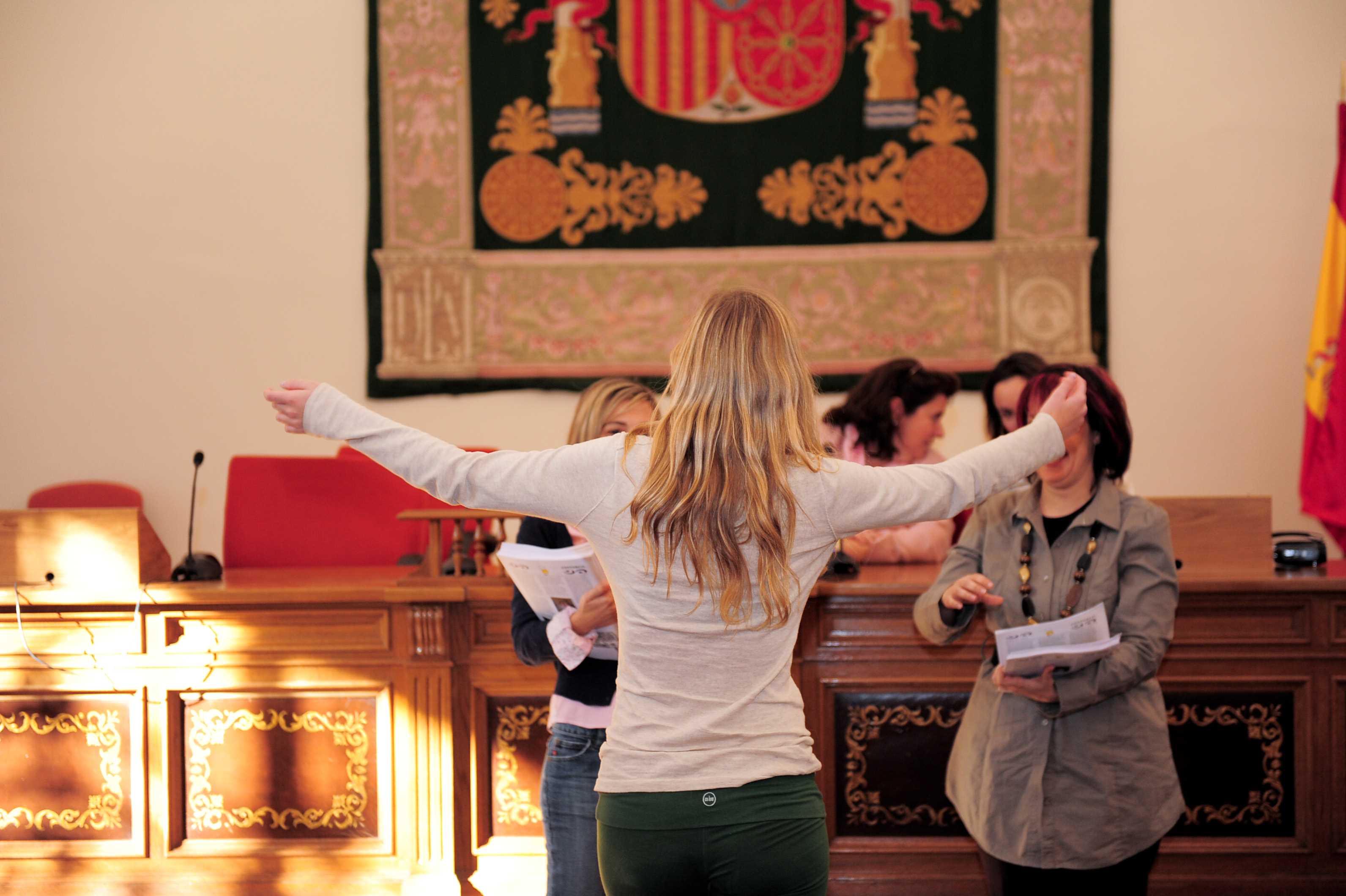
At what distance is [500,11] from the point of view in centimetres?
537

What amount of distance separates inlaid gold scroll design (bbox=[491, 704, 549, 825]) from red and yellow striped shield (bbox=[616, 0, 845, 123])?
3.46m

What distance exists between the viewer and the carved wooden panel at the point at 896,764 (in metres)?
2.82

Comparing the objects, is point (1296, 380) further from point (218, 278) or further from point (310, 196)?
point (218, 278)

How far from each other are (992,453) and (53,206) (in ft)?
18.2

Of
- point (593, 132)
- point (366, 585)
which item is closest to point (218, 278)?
point (593, 132)

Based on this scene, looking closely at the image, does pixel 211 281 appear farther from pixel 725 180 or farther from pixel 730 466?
pixel 730 466

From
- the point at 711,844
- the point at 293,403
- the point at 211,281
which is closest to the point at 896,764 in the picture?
the point at 711,844

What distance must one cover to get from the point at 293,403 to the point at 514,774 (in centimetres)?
165

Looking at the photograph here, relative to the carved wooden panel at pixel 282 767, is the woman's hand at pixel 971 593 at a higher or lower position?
higher

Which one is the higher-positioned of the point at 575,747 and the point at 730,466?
the point at 730,466

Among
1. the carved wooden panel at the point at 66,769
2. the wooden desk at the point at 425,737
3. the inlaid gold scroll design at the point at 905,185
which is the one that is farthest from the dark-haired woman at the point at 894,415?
the carved wooden panel at the point at 66,769

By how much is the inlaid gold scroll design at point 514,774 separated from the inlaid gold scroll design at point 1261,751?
5.34 ft

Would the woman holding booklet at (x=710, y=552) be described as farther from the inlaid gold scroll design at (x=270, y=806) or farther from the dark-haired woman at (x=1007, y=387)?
the dark-haired woman at (x=1007, y=387)

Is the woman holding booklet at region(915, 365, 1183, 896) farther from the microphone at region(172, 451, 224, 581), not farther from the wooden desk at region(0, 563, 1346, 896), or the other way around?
the microphone at region(172, 451, 224, 581)
